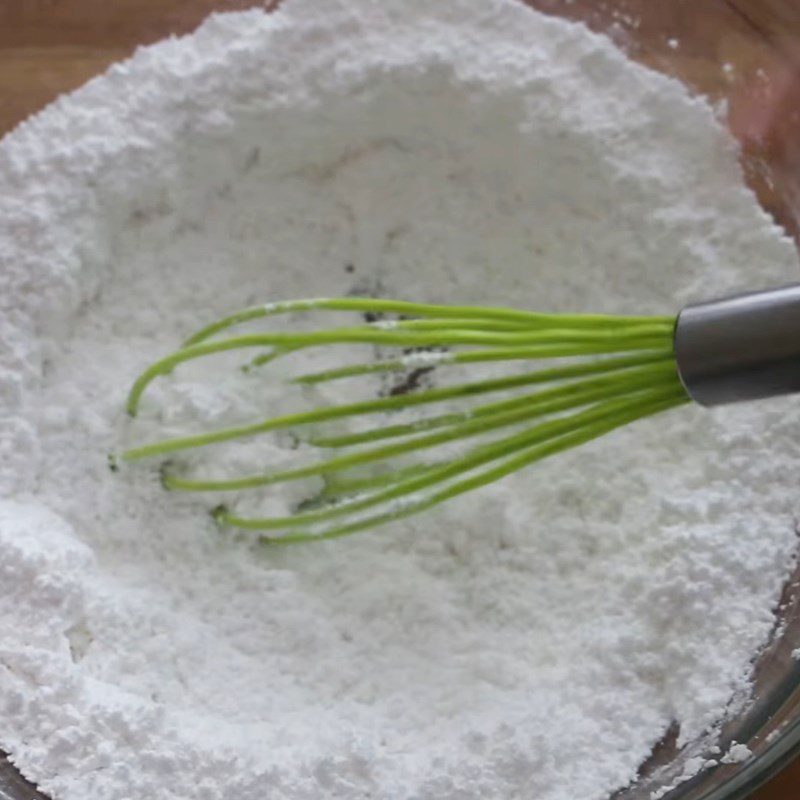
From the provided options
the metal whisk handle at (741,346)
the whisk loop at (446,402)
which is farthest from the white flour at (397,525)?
the metal whisk handle at (741,346)

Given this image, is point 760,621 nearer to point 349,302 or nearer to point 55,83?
point 349,302

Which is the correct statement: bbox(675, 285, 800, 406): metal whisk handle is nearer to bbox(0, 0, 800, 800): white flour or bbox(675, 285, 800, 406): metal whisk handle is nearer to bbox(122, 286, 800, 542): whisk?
bbox(122, 286, 800, 542): whisk

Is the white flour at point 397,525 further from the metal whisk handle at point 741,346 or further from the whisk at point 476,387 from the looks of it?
the metal whisk handle at point 741,346

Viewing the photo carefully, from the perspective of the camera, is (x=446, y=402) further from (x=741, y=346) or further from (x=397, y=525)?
(x=741, y=346)

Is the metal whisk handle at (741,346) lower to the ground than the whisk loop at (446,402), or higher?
higher

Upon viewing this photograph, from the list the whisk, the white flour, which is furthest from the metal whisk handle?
the white flour
